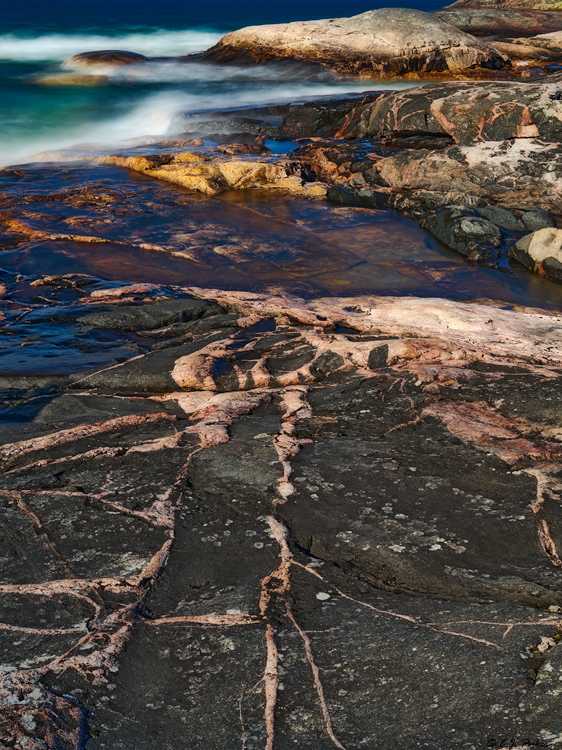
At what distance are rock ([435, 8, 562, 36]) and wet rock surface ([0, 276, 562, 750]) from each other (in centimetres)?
2672

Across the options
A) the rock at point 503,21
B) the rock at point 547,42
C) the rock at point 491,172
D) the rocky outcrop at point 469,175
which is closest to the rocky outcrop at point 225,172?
the rocky outcrop at point 469,175

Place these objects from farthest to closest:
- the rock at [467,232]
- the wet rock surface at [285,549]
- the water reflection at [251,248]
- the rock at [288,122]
A: the rock at [288,122] → the rock at [467,232] → the water reflection at [251,248] → the wet rock surface at [285,549]

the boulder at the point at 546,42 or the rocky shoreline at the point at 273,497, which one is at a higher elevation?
the boulder at the point at 546,42

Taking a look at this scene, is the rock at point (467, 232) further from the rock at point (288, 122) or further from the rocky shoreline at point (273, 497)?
the rock at point (288, 122)

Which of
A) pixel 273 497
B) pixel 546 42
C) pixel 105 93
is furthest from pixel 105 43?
pixel 273 497

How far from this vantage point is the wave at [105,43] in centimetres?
3127

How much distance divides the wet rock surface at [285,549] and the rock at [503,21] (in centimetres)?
2672

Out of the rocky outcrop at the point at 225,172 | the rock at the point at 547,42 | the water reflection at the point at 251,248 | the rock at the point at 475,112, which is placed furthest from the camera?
the rock at the point at 547,42

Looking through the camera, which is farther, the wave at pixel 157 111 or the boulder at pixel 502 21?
the boulder at pixel 502 21

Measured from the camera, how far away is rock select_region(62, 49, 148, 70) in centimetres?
2418

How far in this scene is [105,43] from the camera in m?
39.2

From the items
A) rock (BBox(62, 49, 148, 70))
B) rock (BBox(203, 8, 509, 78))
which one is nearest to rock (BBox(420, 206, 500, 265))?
rock (BBox(203, 8, 509, 78))

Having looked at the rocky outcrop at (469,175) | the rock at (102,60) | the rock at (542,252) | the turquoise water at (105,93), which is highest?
the rock at (102,60)

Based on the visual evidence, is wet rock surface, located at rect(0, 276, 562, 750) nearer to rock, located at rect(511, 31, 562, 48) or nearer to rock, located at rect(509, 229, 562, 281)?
rock, located at rect(509, 229, 562, 281)
